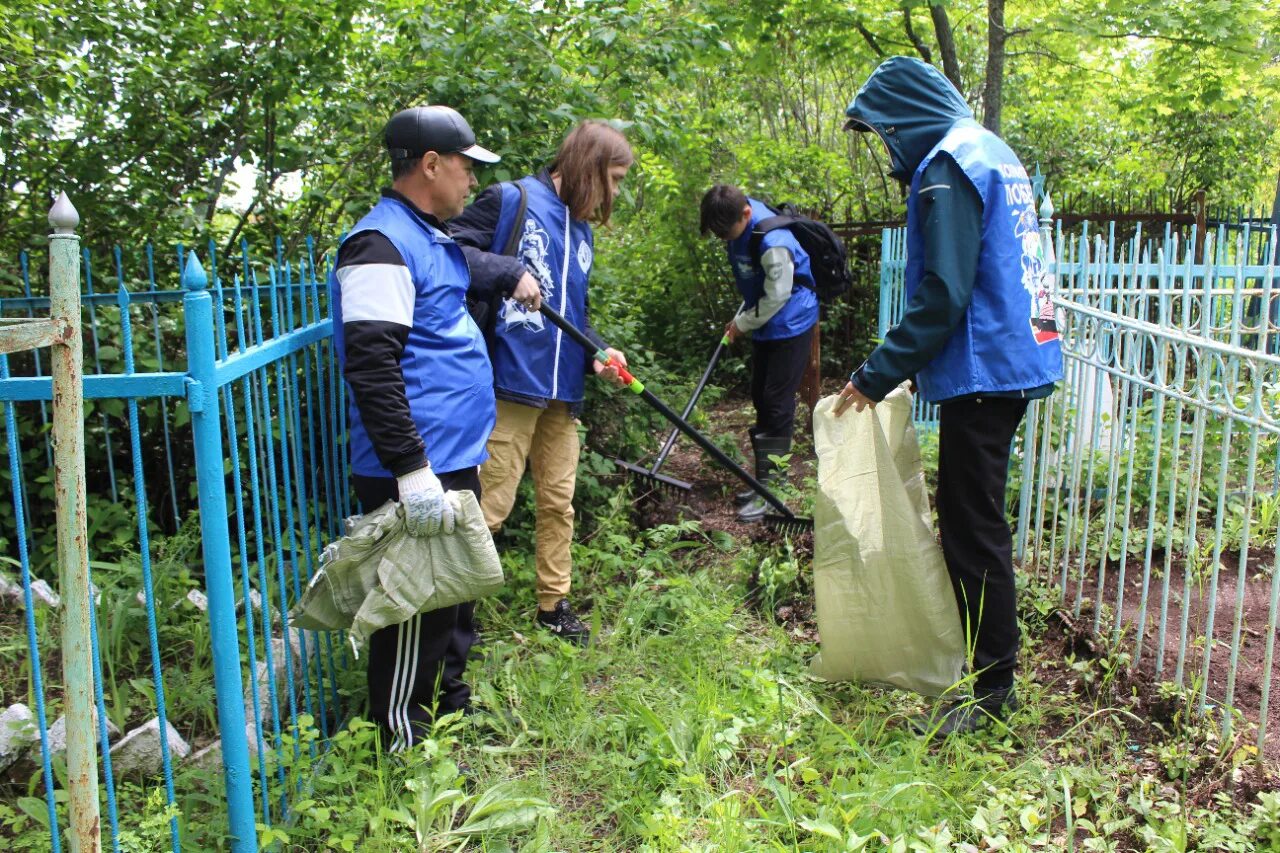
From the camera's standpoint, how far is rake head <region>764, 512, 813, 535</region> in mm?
4188

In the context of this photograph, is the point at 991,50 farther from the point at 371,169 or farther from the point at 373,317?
the point at 373,317

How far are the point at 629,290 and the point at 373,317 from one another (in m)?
4.97

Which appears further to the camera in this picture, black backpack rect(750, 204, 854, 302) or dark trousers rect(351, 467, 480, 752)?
black backpack rect(750, 204, 854, 302)

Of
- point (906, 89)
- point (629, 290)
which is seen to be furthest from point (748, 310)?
point (906, 89)

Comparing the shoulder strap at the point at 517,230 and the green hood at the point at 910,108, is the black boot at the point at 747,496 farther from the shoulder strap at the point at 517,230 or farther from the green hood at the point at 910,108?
the green hood at the point at 910,108

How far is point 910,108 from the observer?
2691 millimetres

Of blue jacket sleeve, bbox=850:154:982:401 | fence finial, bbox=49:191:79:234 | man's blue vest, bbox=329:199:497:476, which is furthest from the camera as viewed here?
blue jacket sleeve, bbox=850:154:982:401

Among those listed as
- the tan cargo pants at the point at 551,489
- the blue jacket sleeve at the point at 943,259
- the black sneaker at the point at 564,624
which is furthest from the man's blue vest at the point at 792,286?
the blue jacket sleeve at the point at 943,259

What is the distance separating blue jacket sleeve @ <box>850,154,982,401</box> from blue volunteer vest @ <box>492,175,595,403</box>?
120 centimetres

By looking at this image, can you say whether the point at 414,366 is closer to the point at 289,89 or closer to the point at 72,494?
the point at 72,494

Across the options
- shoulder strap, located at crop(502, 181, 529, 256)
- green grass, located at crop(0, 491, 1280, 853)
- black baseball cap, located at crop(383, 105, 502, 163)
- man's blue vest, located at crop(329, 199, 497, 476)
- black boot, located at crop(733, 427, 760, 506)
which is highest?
black baseball cap, located at crop(383, 105, 502, 163)

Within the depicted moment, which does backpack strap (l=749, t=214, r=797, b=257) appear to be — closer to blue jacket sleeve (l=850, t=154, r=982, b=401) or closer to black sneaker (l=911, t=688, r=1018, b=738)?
blue jacket sleeve (l=850, t=154, r=982, b=401)

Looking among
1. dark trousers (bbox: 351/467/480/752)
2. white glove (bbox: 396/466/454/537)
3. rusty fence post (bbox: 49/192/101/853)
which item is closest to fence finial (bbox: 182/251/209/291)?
rusty fence post (bbox: 49/192/101/853)

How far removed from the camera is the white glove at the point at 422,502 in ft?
7.41
